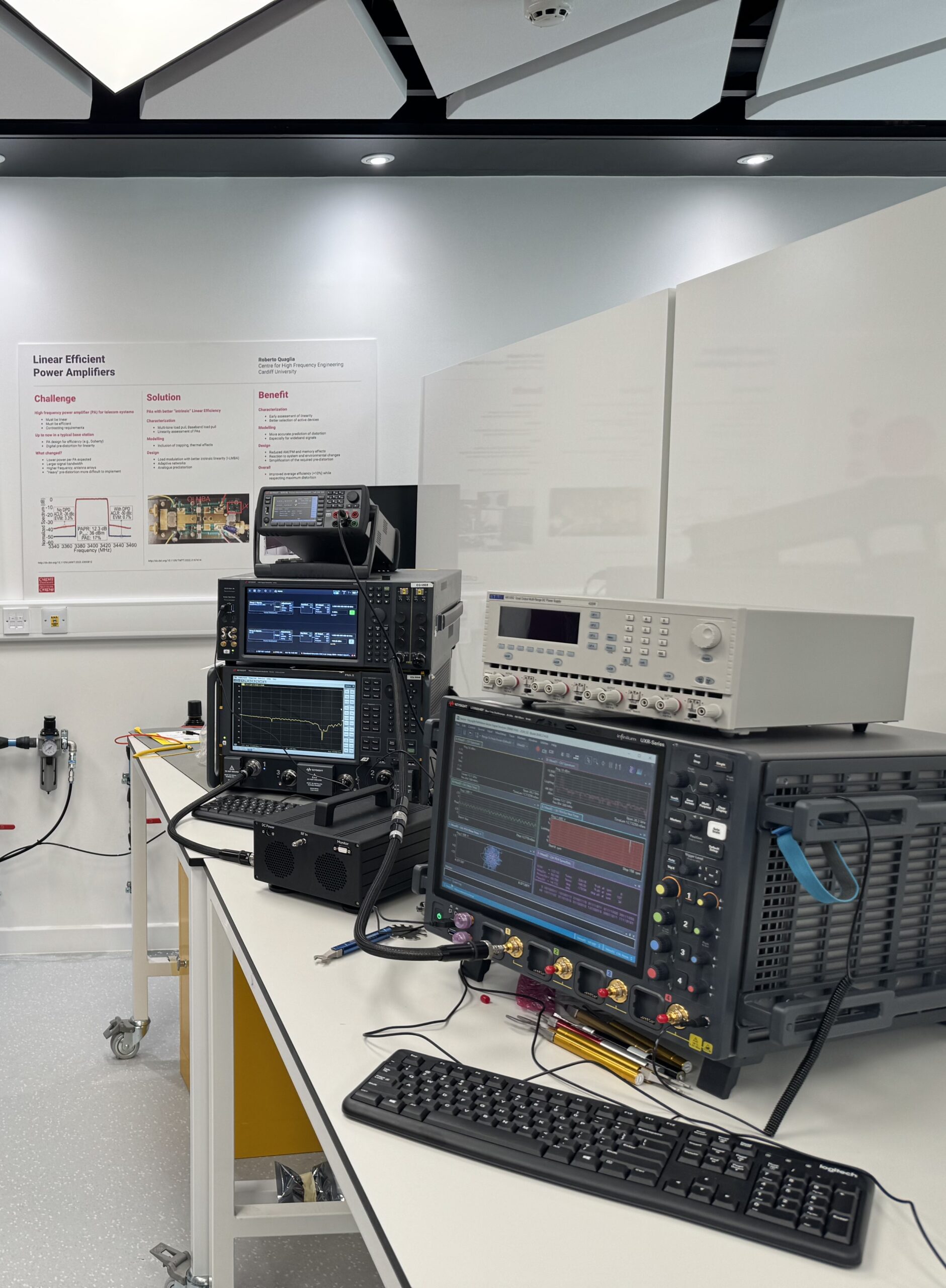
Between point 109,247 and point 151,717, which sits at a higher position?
point 109,247

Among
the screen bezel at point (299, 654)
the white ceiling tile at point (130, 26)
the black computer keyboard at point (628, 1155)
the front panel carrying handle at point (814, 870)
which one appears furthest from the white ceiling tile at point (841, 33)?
the black computer keyboard at point (628, 1155)

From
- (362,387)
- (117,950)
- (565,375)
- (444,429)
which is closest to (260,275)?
(362,387)

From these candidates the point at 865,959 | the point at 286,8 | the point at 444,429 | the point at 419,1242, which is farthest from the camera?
the point at 444,429

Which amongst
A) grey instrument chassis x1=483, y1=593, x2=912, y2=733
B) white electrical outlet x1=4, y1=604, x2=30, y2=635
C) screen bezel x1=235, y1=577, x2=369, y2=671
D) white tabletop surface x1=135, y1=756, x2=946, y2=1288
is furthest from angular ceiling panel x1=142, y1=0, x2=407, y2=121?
white tabletop surface x1=135, y1=756, x2=946, y2=1288

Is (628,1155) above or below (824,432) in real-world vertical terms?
below

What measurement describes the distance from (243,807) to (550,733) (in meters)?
1.02

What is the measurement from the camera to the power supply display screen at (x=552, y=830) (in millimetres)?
1011

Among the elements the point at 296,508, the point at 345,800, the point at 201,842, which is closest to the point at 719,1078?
the point at 345,800

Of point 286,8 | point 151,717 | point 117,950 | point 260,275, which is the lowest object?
point 117,950

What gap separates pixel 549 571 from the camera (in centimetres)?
254

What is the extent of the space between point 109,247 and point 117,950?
248 centimetres

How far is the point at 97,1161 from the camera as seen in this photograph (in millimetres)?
2121

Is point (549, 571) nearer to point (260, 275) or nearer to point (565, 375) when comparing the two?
point (565, 375)

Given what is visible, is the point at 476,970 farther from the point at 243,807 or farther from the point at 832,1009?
the point at 243,807
